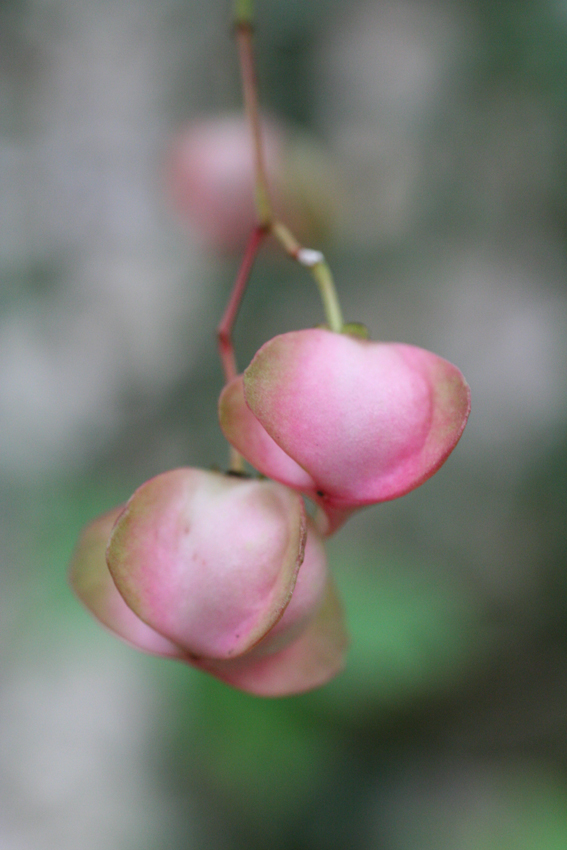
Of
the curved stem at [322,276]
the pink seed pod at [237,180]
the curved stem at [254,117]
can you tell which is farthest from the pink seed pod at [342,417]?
the pink seed pod at [237,180]

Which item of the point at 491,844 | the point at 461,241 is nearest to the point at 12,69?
the point at 461,241

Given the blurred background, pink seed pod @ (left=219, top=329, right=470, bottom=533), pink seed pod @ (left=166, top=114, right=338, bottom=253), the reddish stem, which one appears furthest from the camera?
A: the blurred background

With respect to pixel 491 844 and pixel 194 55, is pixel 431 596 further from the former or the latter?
pixel 194 55

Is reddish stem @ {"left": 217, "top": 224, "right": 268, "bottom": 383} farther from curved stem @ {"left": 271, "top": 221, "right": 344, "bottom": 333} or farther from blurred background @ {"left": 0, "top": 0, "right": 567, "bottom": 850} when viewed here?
blurred background @ {"left": 0, "top": 0, "right": 567, "bottom": 850}

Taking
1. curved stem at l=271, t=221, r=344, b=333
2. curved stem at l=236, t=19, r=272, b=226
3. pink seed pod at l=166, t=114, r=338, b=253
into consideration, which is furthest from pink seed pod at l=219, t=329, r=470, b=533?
pink seed pod at l=166, t=114, r=338, b=253

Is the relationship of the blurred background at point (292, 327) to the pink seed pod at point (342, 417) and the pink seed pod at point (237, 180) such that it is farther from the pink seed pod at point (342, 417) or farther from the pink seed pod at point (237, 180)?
the pink seed pod at point (342, 417)

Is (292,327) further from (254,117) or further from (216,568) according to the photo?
(216,568)
